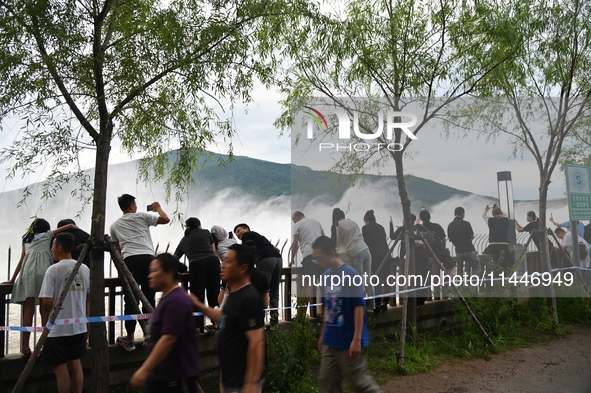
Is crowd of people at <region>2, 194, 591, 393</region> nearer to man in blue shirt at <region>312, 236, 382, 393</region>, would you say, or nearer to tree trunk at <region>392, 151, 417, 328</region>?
man in blue shirt at <region>312, 236, 382, 393</region>

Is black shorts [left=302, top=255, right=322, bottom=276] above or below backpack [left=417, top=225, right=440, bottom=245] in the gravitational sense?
below

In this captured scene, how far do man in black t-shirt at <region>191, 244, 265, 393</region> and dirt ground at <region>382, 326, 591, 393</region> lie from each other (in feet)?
12.5

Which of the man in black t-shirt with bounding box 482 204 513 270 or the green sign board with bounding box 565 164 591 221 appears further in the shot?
the green sign board with bounding box 565 164 591 221

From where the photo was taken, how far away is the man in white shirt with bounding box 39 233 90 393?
5.76 m

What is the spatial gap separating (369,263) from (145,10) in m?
4.80

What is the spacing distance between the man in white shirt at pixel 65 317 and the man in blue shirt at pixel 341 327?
2502 mm

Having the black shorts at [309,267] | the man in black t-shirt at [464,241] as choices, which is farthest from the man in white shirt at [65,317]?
the man in black t-shirt at [464,241]

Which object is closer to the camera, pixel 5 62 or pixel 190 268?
pixel 5 62

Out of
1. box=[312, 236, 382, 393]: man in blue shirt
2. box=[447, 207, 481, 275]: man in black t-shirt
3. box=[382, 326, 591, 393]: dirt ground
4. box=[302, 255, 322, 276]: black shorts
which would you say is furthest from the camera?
box=[447, 207, 481, 275]: man in black t-shirt

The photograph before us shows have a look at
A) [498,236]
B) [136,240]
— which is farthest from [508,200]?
[136,240]

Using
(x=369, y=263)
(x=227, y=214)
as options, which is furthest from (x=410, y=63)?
(x=227, y=214)

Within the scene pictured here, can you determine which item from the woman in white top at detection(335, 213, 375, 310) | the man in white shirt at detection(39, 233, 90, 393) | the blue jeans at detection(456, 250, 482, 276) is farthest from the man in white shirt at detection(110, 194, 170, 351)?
the blue jeans at detection(456, 250, 482, 276)

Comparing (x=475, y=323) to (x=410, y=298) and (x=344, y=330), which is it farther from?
(x=344, y=330)

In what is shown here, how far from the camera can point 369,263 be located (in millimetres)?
8961
